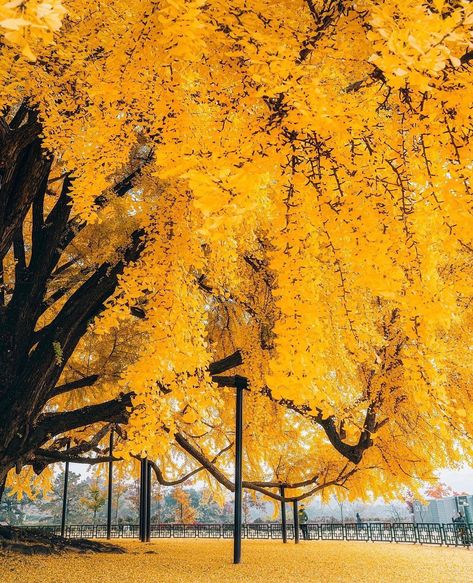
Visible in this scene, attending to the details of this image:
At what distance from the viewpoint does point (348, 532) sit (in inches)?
669

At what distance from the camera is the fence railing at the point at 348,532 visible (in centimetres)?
1227

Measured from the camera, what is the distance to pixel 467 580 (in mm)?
5871

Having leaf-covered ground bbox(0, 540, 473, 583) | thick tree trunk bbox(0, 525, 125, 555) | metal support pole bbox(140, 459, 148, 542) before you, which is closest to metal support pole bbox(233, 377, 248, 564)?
leaf-covered ground bbox(0, 540, 473, 583)

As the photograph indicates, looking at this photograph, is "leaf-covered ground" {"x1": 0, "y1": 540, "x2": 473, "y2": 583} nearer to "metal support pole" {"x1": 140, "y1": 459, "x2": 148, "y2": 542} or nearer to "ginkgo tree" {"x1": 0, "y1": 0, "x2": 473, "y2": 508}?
"metal support pole" {"x1": 140, "y1": 459, "x2": 148, "y2": 542}

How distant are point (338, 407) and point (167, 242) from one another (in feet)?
8.20

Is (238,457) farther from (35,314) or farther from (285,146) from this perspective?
(285,146)

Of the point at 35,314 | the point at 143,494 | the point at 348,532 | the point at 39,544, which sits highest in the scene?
the point at 35,314

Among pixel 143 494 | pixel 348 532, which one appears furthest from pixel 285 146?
pixel 348 532

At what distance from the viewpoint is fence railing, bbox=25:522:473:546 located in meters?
12.3

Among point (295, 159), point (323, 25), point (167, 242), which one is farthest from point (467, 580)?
point (323, 25)

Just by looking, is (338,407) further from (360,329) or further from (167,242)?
(167,242)

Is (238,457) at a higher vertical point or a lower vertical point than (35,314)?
lower

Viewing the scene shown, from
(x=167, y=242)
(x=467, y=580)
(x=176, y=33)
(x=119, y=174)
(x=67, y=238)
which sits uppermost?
(x=119, y=174)

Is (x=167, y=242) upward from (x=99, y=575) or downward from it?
upward
